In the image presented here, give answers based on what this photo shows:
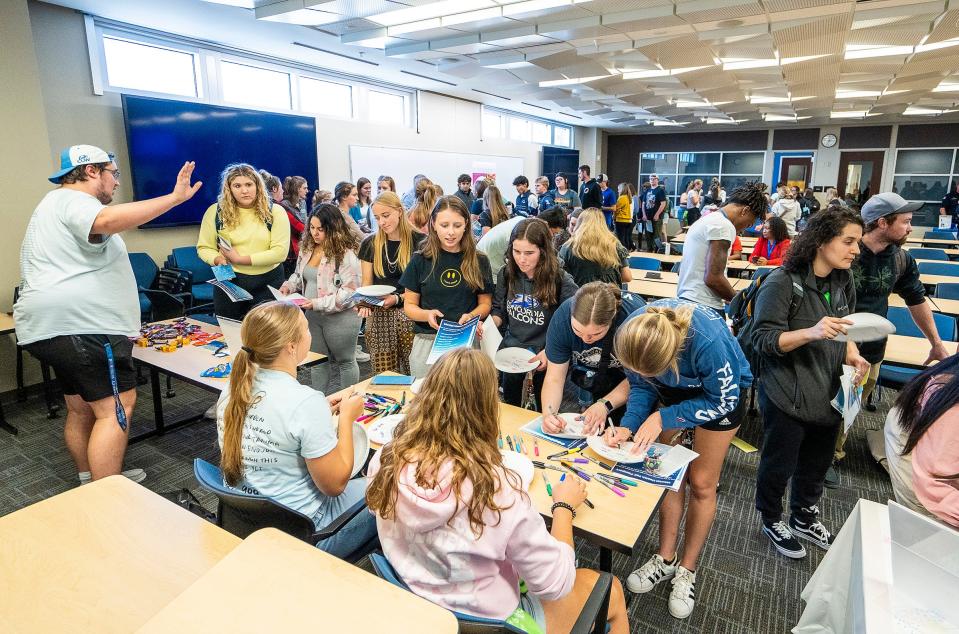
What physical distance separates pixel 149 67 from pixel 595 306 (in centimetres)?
571

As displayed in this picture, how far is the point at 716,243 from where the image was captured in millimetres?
3031

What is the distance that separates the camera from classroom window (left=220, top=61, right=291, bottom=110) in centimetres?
612

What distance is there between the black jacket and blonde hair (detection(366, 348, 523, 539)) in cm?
133

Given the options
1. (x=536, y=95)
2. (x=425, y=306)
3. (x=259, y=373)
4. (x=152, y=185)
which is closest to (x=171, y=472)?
(x=425, y=306)

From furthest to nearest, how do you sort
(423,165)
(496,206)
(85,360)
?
(423,165) → (496,206) → (85,360)

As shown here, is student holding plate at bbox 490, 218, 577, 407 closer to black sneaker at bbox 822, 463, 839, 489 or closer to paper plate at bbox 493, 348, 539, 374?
paper plate at bbox 493, 348, 539, 374

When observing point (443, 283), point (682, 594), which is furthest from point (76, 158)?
point (682, 594)

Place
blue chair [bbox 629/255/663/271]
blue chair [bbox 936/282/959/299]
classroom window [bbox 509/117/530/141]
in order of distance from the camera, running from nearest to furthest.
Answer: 1. blue chair [bbox 936/282/959/299]
2. blue chair [bbox 629/255/663/271]
3. classroom window [bbox 509/117/530/141]

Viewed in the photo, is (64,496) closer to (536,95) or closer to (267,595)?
(267,595)

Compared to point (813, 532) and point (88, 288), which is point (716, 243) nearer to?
point (813, 532)

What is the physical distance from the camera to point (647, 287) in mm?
4531

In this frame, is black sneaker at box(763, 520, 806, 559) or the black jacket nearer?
the black jacket

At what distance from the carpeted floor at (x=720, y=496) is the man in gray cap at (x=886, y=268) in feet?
2.75

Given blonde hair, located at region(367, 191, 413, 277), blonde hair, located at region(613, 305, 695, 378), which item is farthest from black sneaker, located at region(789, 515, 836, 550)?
blonde hair, located at region(367, 191, 413, 277)
